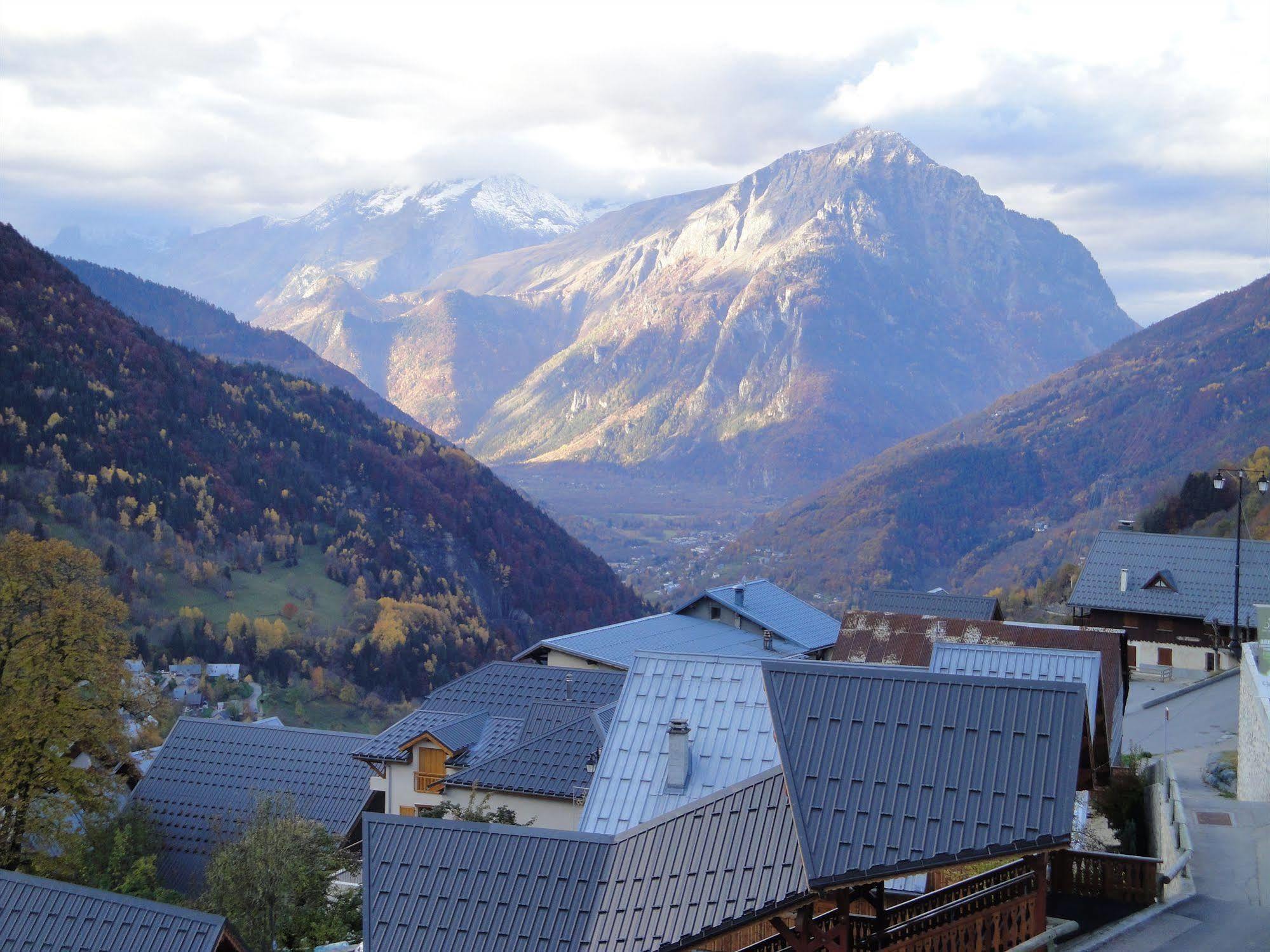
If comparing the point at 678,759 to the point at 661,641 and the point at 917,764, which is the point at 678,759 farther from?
the point at 661,641

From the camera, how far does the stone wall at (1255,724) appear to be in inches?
974

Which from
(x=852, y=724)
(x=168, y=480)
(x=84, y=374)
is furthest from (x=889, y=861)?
(x=84, y=374)

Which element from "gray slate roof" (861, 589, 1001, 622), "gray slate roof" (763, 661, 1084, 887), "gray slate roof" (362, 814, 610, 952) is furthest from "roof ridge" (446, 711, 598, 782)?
"gray slate roof" (861, 589, 1001, 622)

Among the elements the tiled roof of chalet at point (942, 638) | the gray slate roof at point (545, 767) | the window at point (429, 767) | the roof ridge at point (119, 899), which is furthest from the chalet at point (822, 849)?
the tiled roof of chalet at point (942, 638)

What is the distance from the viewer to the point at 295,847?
26.5m

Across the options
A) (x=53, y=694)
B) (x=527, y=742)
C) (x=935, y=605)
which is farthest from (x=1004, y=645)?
(x=53, y=694)

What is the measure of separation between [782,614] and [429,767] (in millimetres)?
24349

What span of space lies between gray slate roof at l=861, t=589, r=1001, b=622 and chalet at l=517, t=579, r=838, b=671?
2.52 m

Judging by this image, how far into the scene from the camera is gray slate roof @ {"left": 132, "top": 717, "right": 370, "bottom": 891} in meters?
36.0

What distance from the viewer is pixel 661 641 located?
157 ft

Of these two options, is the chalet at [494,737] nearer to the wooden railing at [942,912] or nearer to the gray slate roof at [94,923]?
the gray slate roof at [94,923]

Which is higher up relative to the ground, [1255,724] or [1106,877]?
[1255,724]

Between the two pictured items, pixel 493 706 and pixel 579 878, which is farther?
pixel 493 706

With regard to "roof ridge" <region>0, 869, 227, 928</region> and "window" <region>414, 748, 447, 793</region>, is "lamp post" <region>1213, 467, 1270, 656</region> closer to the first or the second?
"window" <region>414, 748, 447, 793</region>
